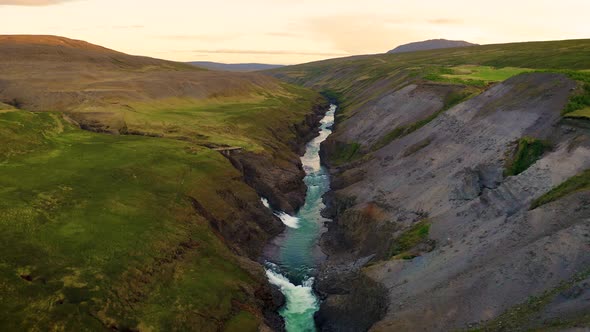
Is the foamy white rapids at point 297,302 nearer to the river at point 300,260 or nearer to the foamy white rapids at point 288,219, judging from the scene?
the river at point 300,260

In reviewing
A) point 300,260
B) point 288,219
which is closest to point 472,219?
point 300,260

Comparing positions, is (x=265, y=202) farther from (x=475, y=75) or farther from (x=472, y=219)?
(x=475, y=75)

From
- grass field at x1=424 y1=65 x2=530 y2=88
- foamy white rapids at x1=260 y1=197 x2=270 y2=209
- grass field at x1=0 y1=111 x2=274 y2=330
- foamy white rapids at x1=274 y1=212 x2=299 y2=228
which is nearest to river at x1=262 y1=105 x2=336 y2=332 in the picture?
foamy white rapids at x1=274 y1=212 x2=299 y2=228

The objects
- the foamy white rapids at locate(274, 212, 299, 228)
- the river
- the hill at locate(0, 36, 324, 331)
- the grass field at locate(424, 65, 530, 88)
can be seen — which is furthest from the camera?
the grass field at locate(424, 65, 530, 88)

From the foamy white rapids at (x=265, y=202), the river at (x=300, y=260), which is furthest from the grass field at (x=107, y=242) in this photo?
the foamy white rapids at (x=265, y=202)

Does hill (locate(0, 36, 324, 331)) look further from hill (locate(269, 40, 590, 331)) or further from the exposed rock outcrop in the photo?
the exposed rock outcrop

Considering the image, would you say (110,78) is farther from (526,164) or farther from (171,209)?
(526,164)
